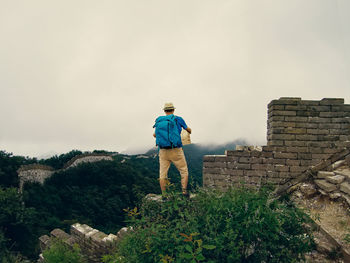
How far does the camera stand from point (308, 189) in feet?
17.6

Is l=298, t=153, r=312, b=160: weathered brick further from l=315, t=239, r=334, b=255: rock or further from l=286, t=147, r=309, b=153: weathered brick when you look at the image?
l=315, t=239, r=334, b=255: rock

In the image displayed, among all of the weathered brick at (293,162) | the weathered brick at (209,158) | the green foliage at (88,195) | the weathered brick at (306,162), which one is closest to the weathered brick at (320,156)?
the weathered brick at (306,162)

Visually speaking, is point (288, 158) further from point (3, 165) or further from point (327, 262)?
point (3, 165)

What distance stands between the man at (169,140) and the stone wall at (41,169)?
21752 millimetres

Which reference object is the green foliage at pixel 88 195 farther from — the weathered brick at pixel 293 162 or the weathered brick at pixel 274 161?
the weathered brick at pixel 293 162

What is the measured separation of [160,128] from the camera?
4.83 meters

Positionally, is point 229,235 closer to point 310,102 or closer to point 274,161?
point 274,161

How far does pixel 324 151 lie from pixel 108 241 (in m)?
5.89

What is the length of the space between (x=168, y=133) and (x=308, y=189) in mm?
3419

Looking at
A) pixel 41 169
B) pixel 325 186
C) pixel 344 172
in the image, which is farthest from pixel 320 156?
pixel 41 169

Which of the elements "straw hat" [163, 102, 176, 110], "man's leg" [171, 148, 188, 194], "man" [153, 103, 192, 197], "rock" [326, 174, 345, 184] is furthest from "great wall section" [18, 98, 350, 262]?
"straw hat" [163, 102, 176, 110]

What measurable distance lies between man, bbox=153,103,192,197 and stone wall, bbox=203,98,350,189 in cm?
215

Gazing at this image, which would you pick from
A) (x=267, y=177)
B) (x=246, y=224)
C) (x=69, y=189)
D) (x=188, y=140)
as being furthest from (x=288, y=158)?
(x=69, y=189)

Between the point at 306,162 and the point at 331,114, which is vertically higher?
the point at 331,114
